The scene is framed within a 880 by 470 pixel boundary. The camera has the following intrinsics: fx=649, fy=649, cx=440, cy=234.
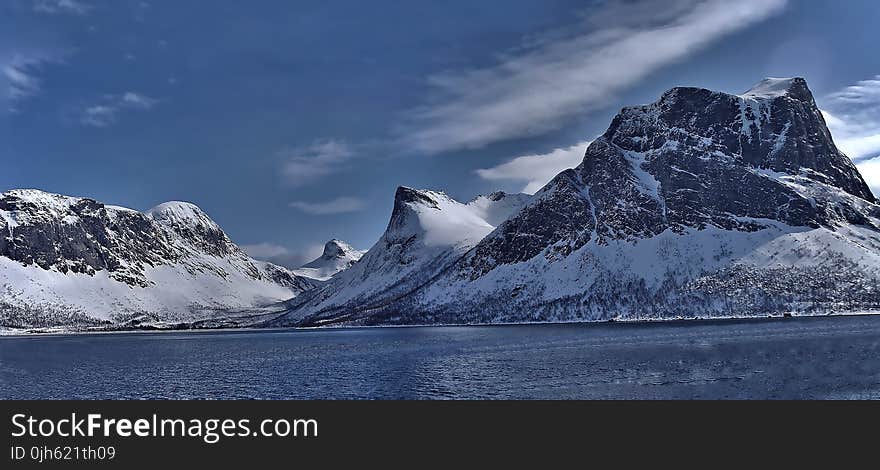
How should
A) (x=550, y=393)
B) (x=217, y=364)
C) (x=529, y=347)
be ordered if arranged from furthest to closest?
(x=529, y=347), (x=217, y=364), (x=550, y=393)

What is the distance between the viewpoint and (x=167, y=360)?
149750mm

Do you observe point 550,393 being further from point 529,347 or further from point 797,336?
point 797,336

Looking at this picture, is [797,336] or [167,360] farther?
[167,360]

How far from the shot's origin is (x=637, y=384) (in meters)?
77.4
